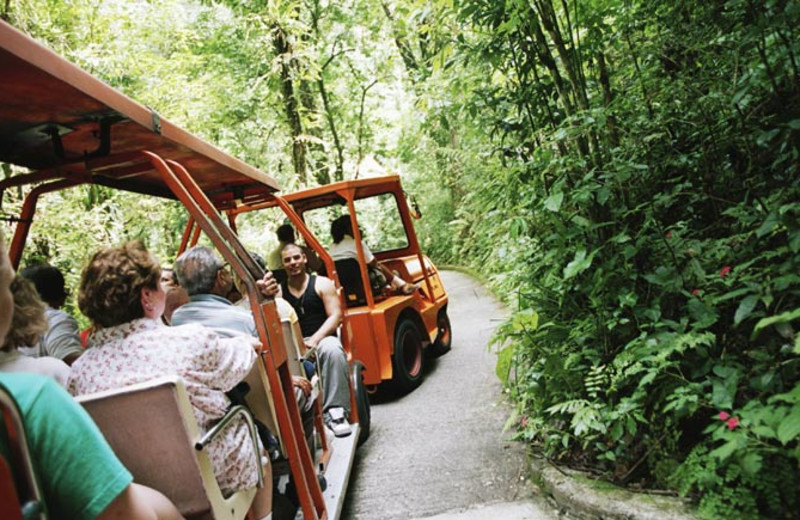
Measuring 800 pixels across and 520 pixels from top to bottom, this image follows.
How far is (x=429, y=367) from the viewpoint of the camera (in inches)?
283

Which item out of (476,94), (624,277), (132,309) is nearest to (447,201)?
(476,94)

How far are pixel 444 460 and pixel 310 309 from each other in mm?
1901

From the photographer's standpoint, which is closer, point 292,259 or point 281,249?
point 292,259

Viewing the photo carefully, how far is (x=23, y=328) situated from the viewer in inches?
85.8

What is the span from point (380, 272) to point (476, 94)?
2686 millimetres

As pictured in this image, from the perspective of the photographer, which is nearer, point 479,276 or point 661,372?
point 661,372

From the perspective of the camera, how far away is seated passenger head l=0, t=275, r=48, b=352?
2.17 metres

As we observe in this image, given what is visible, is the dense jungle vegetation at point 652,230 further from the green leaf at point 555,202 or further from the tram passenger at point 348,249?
the tram passenger at point 348,249

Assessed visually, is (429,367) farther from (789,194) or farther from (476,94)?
(789,194)

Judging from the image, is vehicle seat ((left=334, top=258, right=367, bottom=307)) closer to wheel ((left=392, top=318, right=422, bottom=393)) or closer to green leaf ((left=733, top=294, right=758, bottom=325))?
A: wheel ((left=392, top=318, right=422, bottom=393))

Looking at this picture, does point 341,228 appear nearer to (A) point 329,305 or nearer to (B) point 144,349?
(A) point 329,305

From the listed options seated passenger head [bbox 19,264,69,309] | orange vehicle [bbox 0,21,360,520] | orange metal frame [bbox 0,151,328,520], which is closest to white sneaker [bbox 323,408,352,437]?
orange vehicle [bbox 0,21,360,520]

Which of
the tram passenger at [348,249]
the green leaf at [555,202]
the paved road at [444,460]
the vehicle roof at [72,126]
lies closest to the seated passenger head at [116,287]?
the vehicle roof at [72,126]

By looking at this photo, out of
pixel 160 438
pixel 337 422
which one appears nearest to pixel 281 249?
pixel 337 422
